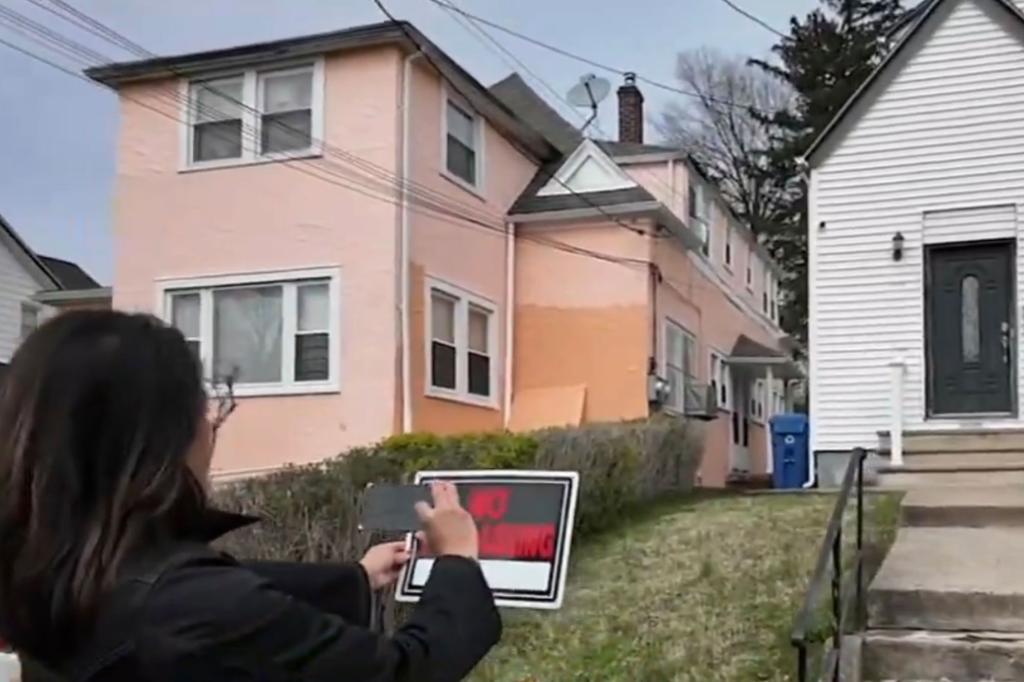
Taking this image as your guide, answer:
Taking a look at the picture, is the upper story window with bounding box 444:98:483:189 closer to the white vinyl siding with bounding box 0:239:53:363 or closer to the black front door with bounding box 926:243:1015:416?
the black front door with bounding box 926:243:1015:416

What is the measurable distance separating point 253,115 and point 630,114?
936cm

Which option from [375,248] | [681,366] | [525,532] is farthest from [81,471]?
[681,366]

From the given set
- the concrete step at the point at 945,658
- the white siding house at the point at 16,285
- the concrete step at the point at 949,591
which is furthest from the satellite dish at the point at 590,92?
the concrete step at the point at 945,658

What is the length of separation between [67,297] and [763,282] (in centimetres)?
1467

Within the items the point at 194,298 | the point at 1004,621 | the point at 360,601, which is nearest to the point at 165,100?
the point at 194,298

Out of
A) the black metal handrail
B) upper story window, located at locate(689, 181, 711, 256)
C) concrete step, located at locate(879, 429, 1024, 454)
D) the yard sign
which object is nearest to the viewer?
the yard sign

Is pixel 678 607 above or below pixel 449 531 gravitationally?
below

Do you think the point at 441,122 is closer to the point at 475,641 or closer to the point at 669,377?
the point at 669,377

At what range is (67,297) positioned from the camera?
2098 cm

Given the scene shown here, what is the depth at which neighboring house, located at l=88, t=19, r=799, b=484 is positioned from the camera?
13.8m

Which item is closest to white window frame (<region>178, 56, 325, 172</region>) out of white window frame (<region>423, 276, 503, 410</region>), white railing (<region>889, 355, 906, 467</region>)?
white window frame (<region>423, 276, 503, 410</region>)

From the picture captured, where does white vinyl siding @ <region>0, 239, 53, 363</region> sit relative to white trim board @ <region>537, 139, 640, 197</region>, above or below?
below

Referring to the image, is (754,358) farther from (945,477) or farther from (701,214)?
(945,477)

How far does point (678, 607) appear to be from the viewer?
22.8 feet
